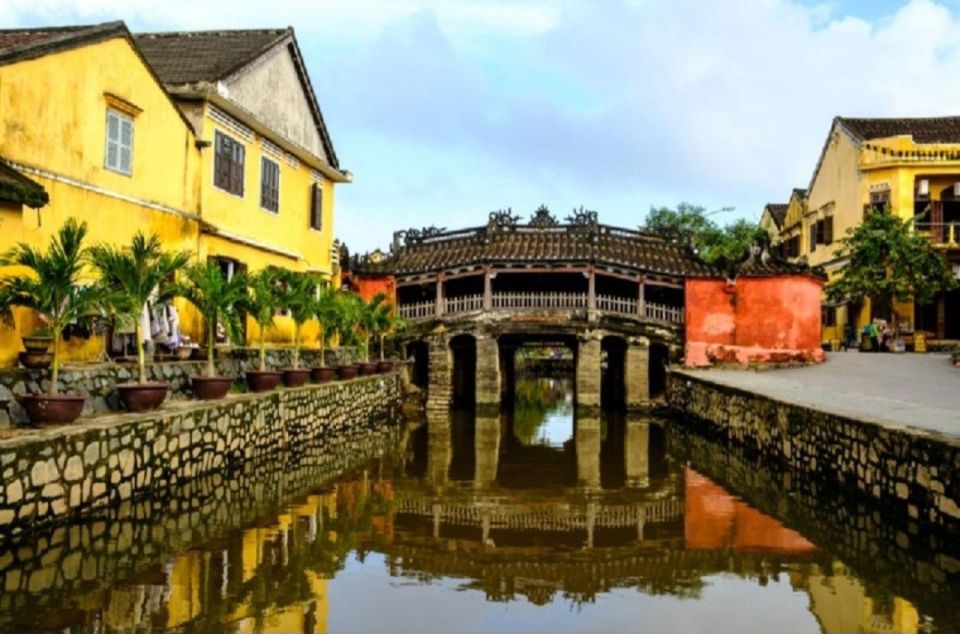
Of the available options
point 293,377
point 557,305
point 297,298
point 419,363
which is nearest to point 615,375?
point 557,305

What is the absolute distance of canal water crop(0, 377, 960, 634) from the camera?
6273 millimetres

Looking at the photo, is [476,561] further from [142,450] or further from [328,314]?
[328,314]

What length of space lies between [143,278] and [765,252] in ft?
69.9

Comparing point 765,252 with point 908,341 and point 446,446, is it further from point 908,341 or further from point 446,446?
point 446,446

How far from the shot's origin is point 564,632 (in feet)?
20.1

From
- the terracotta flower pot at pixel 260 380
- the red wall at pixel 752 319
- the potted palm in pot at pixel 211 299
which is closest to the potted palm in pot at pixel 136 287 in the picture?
the potted palm in pot at pixel 211 299

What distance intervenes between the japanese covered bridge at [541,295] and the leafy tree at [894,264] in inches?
223

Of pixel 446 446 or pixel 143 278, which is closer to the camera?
pixel 143 278

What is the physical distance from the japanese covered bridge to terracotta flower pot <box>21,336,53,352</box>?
17233 millimetres

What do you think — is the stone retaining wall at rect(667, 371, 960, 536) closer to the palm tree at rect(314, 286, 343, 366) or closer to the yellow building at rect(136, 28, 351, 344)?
the palm tree at rect(314, 286, 343, 366)

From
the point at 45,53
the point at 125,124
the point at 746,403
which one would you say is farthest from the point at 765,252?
the point at 45,53

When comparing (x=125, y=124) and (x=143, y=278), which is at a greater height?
(x=125, y=124)

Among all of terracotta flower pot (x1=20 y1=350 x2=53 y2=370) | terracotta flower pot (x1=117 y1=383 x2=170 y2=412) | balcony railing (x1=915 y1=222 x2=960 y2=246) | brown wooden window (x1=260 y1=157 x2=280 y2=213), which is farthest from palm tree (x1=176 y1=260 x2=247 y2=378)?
balcony railing (x1=915 y1=222 x2=960 y2=246)

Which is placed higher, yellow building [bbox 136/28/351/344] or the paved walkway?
yellow building [bbox 136/28/351/344]
